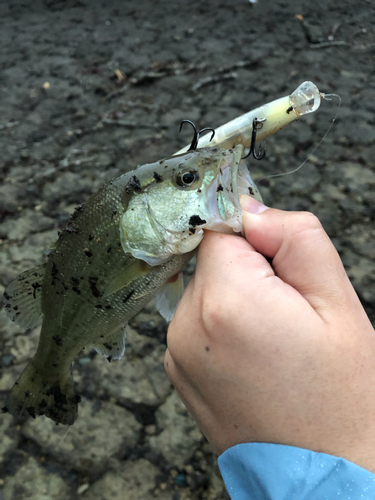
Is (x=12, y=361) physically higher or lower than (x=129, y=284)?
lower

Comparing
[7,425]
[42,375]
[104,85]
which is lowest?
[7,425]

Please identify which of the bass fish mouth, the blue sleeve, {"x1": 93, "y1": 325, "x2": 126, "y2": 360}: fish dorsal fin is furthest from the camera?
{"x1": 93, "y1": 325, "x2": 126, "y2": 360}: fish dorsal fin

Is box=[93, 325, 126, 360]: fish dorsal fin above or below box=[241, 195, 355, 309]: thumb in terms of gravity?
below

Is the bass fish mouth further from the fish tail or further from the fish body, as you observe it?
the fish tail

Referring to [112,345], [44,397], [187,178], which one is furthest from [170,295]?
[44,397]

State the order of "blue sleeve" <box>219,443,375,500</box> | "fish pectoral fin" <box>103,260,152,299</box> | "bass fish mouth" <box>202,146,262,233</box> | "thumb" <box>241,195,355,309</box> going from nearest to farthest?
1. "blue sleeve" <box>219,443,375,500</box>
2. "thumb" <box>241,195,355,309</box>
3. "bass fish mouth" <box>202,146,262,233</box>
4. "fish pectoral fin" <box>103,260,152,299</box>

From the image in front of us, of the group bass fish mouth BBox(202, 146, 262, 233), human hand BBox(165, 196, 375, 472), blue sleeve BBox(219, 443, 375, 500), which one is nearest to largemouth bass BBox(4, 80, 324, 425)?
bass fish mouth BBox(202, 146, 262, 233)

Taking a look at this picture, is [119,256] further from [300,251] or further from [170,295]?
[300,251]

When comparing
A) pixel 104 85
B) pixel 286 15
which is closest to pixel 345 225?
pixel 104 85

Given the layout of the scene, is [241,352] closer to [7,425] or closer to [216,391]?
[216,391]
